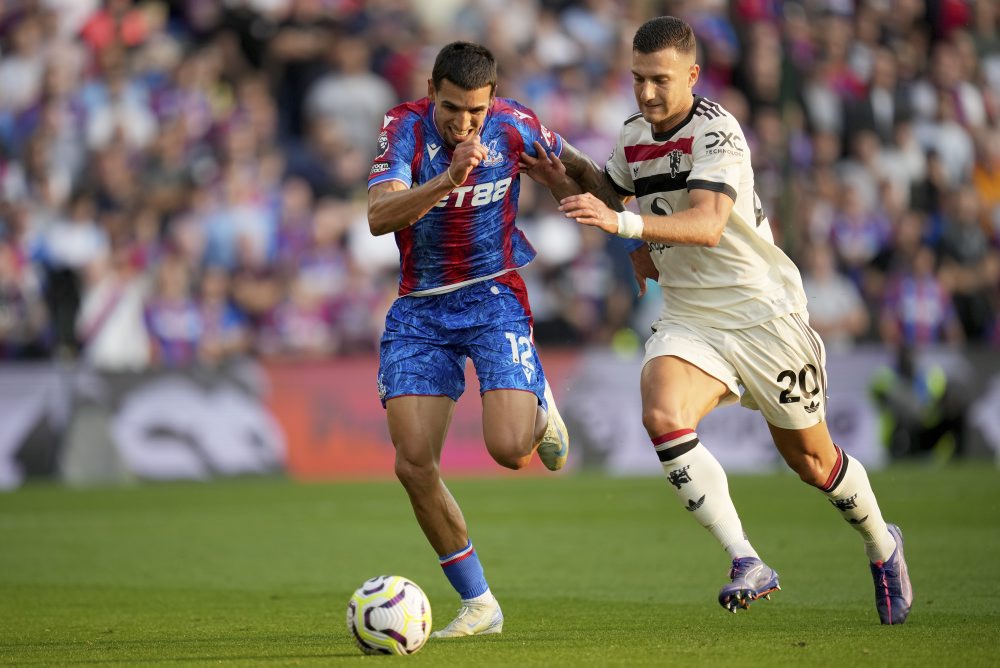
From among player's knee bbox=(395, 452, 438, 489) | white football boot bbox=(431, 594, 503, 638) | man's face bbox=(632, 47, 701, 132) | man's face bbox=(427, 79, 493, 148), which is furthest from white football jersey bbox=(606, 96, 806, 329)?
white football boot bbox=(431, 594, 503, 638)

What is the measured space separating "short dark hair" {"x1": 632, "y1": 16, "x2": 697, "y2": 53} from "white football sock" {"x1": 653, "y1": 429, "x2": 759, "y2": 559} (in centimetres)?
177

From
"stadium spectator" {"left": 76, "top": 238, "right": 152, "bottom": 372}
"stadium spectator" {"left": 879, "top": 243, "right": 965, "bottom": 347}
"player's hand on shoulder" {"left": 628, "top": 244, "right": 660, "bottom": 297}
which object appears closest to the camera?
"player's hand on shoulder" {"left": 628, "top": 244, "right": 660, "bottom": 297}

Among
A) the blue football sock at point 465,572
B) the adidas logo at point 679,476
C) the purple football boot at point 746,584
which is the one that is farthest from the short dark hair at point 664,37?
the blue football sock at point 465,572

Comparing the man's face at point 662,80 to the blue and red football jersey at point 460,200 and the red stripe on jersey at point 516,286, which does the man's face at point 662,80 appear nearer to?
the blue and red football jersey at point 460,200

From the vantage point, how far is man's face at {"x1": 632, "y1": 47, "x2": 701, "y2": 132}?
716cm

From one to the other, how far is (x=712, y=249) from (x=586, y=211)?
1.15 meters

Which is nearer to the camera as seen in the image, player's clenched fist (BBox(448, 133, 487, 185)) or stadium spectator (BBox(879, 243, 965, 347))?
player's clenched fist (BBox(448, 133, 487, 185))

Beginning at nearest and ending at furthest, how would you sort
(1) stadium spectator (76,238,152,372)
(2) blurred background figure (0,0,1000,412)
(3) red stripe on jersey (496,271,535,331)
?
(3) red stripe on jersey (496,271,535,331)
(1) stadium spectator (76,238,152,372)
(2) blurred background figure (0,0,1000,412)

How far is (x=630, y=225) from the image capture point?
22.1ft

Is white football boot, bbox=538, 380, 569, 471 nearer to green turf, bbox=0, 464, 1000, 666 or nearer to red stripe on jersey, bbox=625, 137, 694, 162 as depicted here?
green turf, bbox=0, 464, 1000, 666

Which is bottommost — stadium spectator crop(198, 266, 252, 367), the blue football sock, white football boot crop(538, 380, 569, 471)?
stadium spectator crop(198, 266, 252, 367)

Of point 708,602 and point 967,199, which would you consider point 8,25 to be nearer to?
point 967,199

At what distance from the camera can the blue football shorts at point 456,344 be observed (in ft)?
24.2

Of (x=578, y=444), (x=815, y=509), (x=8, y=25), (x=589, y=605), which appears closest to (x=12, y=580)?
(x=589, y=605)
